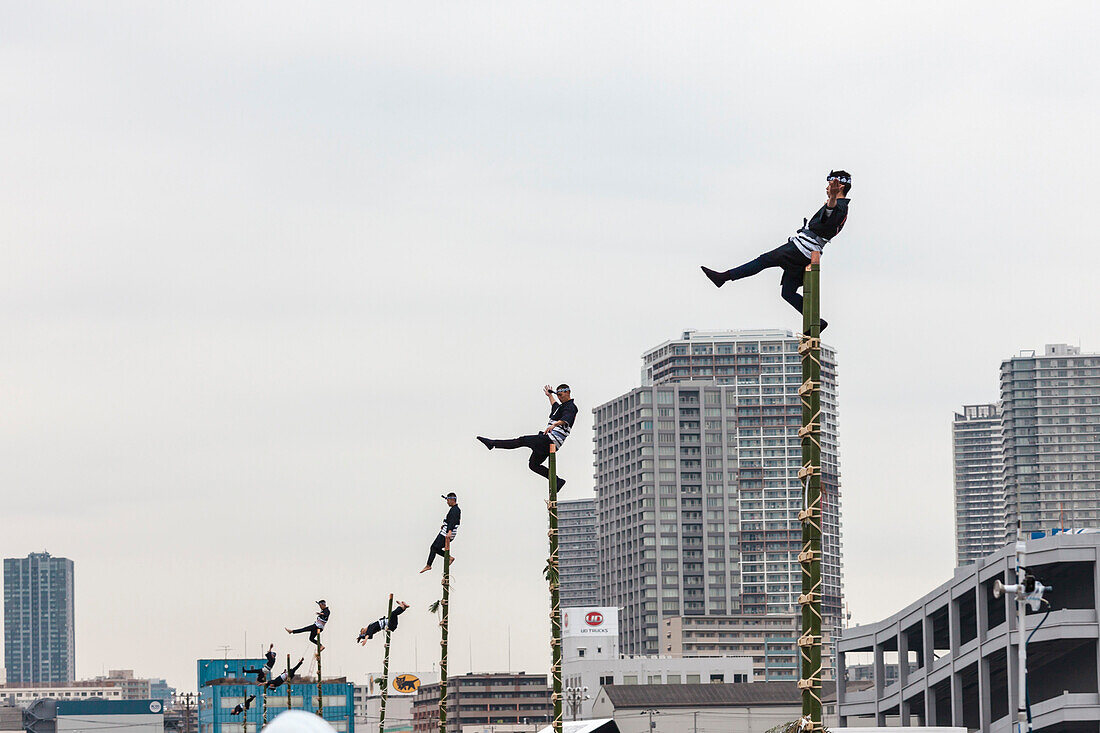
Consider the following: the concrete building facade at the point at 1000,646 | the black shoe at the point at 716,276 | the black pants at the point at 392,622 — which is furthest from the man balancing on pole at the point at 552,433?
the concrete building facade at the point at 1000,646

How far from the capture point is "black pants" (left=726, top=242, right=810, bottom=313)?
19.1m

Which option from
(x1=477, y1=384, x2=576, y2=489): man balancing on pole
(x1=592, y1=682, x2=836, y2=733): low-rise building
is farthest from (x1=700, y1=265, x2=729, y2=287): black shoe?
(x1=592, y1=682, x2=836, y2=733): low-rise building

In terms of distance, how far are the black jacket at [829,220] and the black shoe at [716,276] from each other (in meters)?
1.24

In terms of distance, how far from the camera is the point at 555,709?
31484mm

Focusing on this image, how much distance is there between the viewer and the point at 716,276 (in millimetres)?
19406

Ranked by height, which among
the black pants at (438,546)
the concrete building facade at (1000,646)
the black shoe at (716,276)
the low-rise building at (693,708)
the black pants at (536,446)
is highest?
the black shoe at (716,276)

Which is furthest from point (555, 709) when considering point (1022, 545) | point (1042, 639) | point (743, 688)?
point (743, 688)

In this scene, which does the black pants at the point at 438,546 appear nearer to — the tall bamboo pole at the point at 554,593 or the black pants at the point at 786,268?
the tall bamboo pole at the point at 554,593

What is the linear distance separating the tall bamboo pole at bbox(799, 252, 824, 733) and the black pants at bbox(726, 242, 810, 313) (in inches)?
7.6

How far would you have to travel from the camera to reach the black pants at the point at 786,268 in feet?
62.6

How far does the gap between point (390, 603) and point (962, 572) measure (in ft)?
137

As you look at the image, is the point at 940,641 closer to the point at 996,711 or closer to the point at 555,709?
the point at 996,711

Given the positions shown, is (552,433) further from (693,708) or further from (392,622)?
(693,708)

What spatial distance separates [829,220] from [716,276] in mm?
1612
